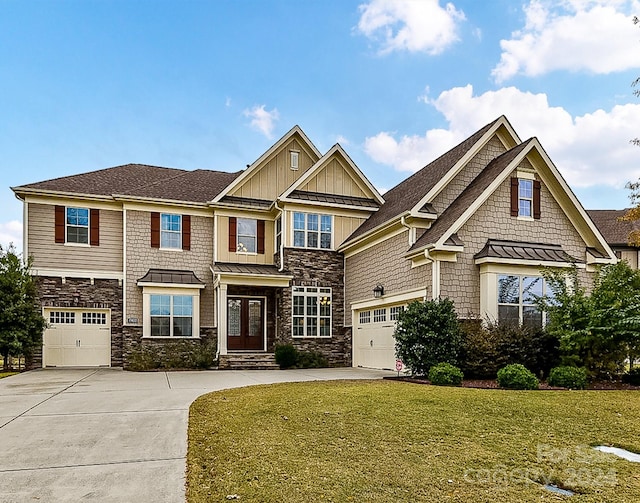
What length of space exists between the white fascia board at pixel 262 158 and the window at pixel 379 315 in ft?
23.1

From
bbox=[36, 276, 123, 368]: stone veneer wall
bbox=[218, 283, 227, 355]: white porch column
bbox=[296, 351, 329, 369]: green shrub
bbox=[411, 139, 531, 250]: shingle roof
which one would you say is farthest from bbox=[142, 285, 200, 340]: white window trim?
bbox=[411, 139, 531, 250]: shingle roof

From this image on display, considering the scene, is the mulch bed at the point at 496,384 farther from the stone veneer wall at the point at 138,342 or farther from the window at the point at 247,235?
the window at the point at 247,235

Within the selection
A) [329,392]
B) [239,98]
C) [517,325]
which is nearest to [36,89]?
[239,98]

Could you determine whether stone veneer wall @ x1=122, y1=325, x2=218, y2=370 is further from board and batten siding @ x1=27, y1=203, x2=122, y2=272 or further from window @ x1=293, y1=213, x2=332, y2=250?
window @ x1=293, y1=213, x2=332, y2=250

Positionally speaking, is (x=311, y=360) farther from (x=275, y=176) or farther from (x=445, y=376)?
(x=445, y=376)

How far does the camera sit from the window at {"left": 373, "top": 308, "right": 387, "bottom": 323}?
1636 centimetres

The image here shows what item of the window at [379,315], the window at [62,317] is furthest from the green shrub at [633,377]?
the window at [62,317]

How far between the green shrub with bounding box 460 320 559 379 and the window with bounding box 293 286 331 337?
694cm

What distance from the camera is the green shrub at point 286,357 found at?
17.3m

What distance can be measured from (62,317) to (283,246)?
816 cm

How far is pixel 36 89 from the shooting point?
62.6 feet

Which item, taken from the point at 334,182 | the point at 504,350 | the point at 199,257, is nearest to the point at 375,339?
the point at 504,350

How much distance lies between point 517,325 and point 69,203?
15368 millimetres

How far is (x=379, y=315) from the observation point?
54.9ft
